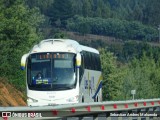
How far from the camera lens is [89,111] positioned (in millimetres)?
14250

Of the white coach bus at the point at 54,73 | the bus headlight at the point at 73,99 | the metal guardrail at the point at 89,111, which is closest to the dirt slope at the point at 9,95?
the white coach bus at the point at 54,73

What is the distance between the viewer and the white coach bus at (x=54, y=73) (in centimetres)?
2634

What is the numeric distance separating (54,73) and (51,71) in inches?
7.4

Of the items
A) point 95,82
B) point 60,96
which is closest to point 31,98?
point 60,96

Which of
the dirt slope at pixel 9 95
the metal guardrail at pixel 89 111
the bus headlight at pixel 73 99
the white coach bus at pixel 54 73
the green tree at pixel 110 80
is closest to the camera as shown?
the metal guardrail at pixel 89 111

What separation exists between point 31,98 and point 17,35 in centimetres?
1968

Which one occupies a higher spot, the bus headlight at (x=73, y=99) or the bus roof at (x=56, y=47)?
the bus roof at (x=56, y=47)

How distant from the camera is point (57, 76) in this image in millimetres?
26688

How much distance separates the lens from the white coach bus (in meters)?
26.3

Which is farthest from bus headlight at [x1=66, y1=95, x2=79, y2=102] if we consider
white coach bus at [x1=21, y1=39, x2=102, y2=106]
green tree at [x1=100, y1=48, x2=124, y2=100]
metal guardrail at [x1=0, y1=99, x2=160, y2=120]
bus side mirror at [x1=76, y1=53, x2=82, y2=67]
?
green tree at [x1=100, y1=48, x2=124, y2=100]

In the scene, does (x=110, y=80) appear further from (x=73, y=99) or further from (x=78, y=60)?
(x=78, y=60)

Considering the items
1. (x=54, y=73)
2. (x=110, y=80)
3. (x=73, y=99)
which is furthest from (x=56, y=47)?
(x=110, y=80)

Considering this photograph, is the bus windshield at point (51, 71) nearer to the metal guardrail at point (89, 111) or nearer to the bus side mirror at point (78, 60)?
the bus side mirror at point (78, 60)

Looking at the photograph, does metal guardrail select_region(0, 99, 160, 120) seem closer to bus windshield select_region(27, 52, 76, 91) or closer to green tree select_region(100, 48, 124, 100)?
bus windshield select_region(27, 52, 76, 91)
